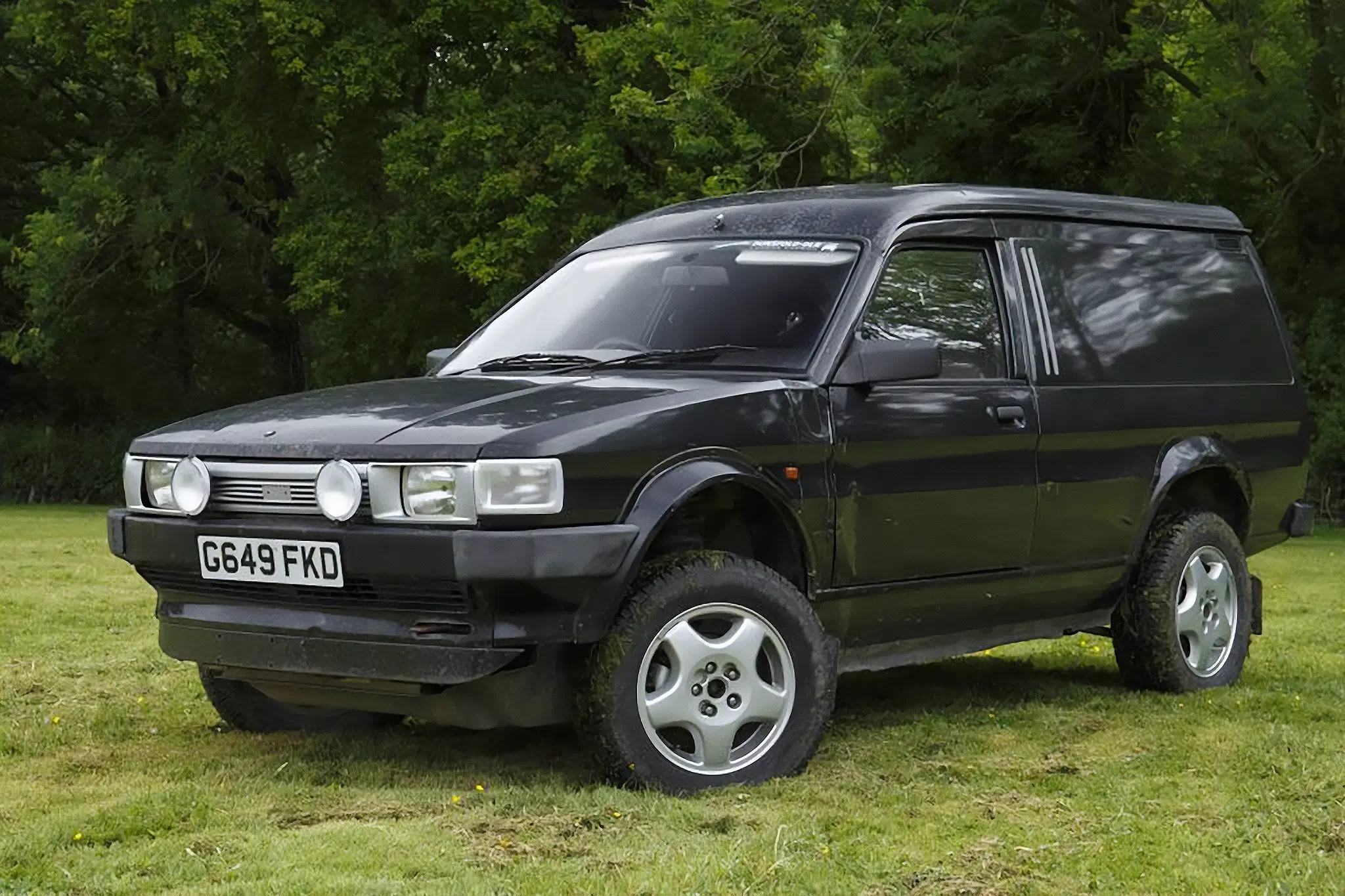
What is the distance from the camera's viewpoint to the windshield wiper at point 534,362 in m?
6.77

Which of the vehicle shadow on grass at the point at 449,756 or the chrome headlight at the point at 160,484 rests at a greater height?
the chrome headlight at the point at 160,484

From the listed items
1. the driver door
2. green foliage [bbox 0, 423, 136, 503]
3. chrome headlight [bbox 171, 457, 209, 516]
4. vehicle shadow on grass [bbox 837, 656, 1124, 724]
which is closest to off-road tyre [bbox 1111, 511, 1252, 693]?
vehicle shadow on grass [bbox 837, 656, 1124, 724]

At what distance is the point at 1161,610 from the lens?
7.95 meters

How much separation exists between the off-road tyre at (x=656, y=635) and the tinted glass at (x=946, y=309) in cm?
106

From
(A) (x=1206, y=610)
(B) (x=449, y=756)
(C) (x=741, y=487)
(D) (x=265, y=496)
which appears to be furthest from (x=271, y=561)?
(A) (x=1206, y=610)

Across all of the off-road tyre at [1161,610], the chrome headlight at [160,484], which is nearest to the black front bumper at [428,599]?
the chrome headlight at [160,484]

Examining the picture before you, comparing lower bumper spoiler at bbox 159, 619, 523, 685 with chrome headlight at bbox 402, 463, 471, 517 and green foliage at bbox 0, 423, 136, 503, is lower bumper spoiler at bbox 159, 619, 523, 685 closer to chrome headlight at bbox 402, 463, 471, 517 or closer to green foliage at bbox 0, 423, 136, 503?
chrome headlight at bbox 402, 463, 471, 517

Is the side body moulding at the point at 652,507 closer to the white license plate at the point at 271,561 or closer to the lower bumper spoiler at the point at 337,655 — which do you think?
the lower bumper spoiler at the point at 337,655

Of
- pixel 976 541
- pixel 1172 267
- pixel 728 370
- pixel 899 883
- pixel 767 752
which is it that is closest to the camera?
pixel 899 883

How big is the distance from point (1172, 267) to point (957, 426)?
1.88 m

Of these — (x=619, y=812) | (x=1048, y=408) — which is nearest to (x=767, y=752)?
(x=619, y=812)

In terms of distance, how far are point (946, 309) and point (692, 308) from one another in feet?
3.09

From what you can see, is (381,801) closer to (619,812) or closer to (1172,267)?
(619,812)

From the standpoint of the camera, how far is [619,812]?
18.2ft
